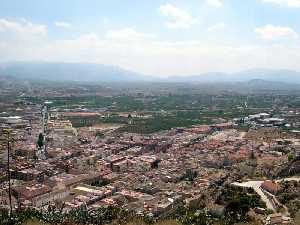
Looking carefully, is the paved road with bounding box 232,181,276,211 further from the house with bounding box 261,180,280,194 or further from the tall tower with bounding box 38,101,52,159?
the tall tower with bounding box 38,101,52,159

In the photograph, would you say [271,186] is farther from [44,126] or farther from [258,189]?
[44,126]

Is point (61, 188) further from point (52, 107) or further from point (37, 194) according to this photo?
point (52, 107)

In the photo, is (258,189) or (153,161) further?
(153,161)

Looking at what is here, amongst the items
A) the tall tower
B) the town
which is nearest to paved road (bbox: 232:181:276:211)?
the town

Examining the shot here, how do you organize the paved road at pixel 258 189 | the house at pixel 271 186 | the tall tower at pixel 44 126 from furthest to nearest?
the tall tower at pixel 44 126 → the house at pixel 271 186 → the paved road at pixel 258 189

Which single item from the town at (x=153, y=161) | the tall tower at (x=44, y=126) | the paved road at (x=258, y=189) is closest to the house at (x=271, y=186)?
the town at (x=153, y=161)

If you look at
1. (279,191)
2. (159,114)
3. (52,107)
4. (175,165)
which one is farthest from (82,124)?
(279,191)

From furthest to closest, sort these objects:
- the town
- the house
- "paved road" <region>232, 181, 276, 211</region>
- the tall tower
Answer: the tall tower, the town, the house, "paved road" <region>232, 181, 276, 211</region>

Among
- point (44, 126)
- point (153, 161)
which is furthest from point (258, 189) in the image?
point (44, 126)

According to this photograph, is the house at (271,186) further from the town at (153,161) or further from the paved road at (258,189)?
the paved road at (258,189)
